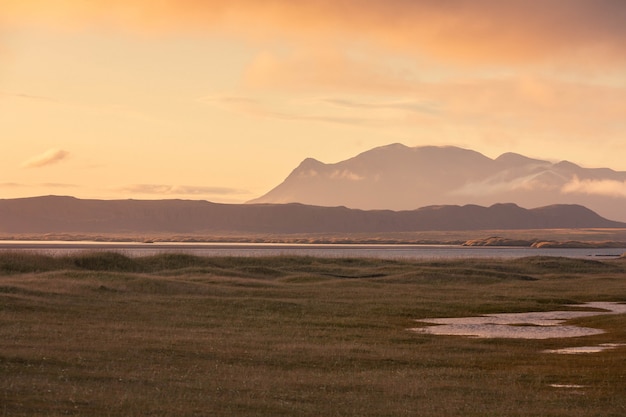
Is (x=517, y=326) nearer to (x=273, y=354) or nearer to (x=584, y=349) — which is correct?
(x=584, y=349)

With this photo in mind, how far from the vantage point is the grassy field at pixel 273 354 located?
26.5m

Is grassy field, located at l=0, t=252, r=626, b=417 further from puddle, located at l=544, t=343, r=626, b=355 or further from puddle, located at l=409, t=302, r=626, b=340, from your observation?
puddle, located at l=409, t=302, r=626, b=340

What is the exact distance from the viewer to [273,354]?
3688 cm

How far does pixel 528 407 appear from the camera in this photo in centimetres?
2722

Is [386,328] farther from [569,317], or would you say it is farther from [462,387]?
[462,387]

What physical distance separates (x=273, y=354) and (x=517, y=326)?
19.8 meters

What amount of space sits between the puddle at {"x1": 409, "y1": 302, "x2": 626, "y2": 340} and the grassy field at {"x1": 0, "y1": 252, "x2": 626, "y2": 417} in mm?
1774

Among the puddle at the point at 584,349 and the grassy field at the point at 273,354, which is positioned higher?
→ the grassy field at the point at 273,354

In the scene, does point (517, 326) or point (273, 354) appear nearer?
point (273, 354)

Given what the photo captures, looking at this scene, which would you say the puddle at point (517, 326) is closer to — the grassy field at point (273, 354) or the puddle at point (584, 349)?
the grassy field at point (273, 354)

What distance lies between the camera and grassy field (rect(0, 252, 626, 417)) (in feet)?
86.8

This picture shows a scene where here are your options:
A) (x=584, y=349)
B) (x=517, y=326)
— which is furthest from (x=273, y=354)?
(x=517, y=326)

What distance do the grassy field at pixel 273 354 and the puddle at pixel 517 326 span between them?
5.82 ft

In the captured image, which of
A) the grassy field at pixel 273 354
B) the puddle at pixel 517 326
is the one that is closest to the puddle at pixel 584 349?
the grassy field at pixel 273 354
